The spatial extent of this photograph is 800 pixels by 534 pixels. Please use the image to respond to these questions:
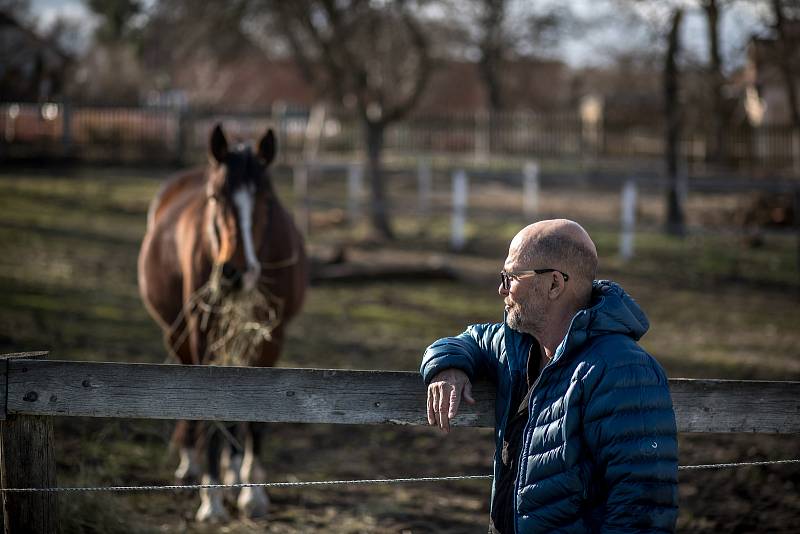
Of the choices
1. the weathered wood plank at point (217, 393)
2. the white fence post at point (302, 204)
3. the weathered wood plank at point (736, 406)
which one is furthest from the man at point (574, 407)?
the white fence post at point (302, 204)

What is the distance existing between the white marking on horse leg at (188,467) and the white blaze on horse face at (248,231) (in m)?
1.40

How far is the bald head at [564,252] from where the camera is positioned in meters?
2.58

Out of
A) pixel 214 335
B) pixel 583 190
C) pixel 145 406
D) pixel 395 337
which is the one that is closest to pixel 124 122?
pixel 583 190

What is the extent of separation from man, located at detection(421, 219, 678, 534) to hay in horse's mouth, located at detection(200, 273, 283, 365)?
279 centimetres

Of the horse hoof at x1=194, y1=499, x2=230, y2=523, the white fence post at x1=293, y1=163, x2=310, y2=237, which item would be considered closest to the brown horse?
the horse hoof at x1=194, y1=499, x2=230, y2=523

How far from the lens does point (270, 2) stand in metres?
16.9

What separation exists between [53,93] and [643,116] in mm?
20168

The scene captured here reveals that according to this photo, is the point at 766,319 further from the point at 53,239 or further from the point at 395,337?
the point at 53,239

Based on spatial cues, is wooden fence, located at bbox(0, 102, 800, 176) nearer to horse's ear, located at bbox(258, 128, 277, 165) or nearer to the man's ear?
horse's ear, located at bbox(258, 128, 277, 165)

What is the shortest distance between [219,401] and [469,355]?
93 cm

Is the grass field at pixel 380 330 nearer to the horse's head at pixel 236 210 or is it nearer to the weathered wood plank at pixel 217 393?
the weathered wood plank at pixel 217 393

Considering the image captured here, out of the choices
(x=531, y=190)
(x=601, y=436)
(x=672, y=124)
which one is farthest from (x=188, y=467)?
(x=672, y=124)

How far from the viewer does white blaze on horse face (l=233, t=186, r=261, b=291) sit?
5277mm

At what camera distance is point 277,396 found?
3184mm
